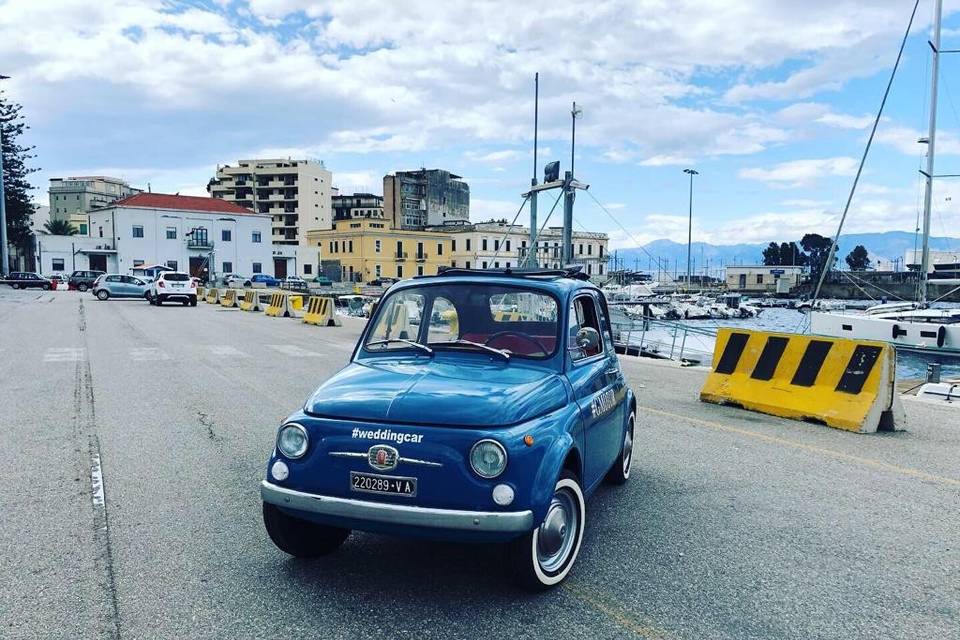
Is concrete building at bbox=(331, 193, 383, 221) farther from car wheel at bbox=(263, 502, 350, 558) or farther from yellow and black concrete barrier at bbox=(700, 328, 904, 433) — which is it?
car wheel at bbox=(263, 502, 350, 558)

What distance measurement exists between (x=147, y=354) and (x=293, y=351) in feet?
9.96

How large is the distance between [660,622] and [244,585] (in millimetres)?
2298

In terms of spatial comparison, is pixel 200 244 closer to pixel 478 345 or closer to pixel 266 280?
pixel 266 280

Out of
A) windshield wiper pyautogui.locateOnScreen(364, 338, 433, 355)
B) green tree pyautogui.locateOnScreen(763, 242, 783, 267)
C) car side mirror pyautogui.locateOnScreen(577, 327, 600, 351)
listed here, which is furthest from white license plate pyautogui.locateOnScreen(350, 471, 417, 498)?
green tree pyautogui.locateOnScreen(763, 242, 783, 267)

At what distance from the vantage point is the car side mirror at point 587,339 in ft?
16.1

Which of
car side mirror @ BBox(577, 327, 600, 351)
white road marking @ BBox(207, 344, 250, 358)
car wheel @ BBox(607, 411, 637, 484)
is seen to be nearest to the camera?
car side mirror @ BBox(577, 327, 600, 351)

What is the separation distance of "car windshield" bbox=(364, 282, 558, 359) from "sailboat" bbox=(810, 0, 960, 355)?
20.6 metres

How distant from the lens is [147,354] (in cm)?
1466

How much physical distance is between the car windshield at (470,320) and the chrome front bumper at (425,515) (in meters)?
1.38

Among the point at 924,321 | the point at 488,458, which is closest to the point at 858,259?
the point at 924,321

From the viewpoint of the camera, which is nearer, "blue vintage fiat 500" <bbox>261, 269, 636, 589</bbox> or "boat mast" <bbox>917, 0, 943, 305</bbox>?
"blue vintage fiat 500" <bbox>261, 269, 636, 589</bbox>

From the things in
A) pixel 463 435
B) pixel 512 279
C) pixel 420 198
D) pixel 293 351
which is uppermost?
pixel 420 198

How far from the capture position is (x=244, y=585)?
3977 mm

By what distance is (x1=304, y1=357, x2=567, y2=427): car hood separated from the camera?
3.72 metres
